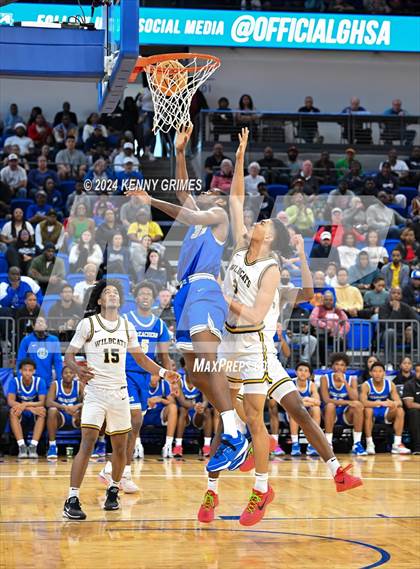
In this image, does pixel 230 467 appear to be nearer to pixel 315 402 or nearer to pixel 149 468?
pixel 149 468

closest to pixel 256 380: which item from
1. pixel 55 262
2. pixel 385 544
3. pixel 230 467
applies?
pixel 230 467

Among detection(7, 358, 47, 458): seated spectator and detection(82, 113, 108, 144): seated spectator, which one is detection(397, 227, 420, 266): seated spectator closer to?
detection(82, 113, 108, 144): seated spectator

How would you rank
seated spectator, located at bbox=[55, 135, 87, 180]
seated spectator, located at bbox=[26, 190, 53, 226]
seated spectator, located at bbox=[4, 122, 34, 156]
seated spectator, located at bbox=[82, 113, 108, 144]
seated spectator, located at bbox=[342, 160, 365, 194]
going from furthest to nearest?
seated spectator, located at bbox=[82, 113, 108, 144], seated spectator, located at bbox=[4, 122, 34, 156], seated spectator, located at bbox=[342, 160, 365, 194], seated spectator, located at bbox=[55, 135, 87, 180], seated spectator, located at bbox=[26, 190, 53, 226]

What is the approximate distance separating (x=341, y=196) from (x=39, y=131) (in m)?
6.12

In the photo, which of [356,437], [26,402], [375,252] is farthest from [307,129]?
[26,402]

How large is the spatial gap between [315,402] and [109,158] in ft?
22.0

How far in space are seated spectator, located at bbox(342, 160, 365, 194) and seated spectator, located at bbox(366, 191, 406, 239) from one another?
978 millimetres

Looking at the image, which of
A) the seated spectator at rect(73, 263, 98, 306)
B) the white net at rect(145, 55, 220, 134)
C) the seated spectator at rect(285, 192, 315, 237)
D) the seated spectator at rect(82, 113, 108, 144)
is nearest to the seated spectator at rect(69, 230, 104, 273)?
the seated spectator at rect(73, 263, 98, 306)

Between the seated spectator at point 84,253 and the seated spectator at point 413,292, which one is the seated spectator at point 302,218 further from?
Result: the seated spectator at point 84,253

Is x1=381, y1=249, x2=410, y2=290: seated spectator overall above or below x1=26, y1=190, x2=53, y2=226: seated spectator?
below

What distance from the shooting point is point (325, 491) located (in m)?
10.8

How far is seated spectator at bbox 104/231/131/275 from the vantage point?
46.6 ft

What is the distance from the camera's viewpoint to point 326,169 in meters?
20.0

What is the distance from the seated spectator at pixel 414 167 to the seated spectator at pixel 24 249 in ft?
26.1
